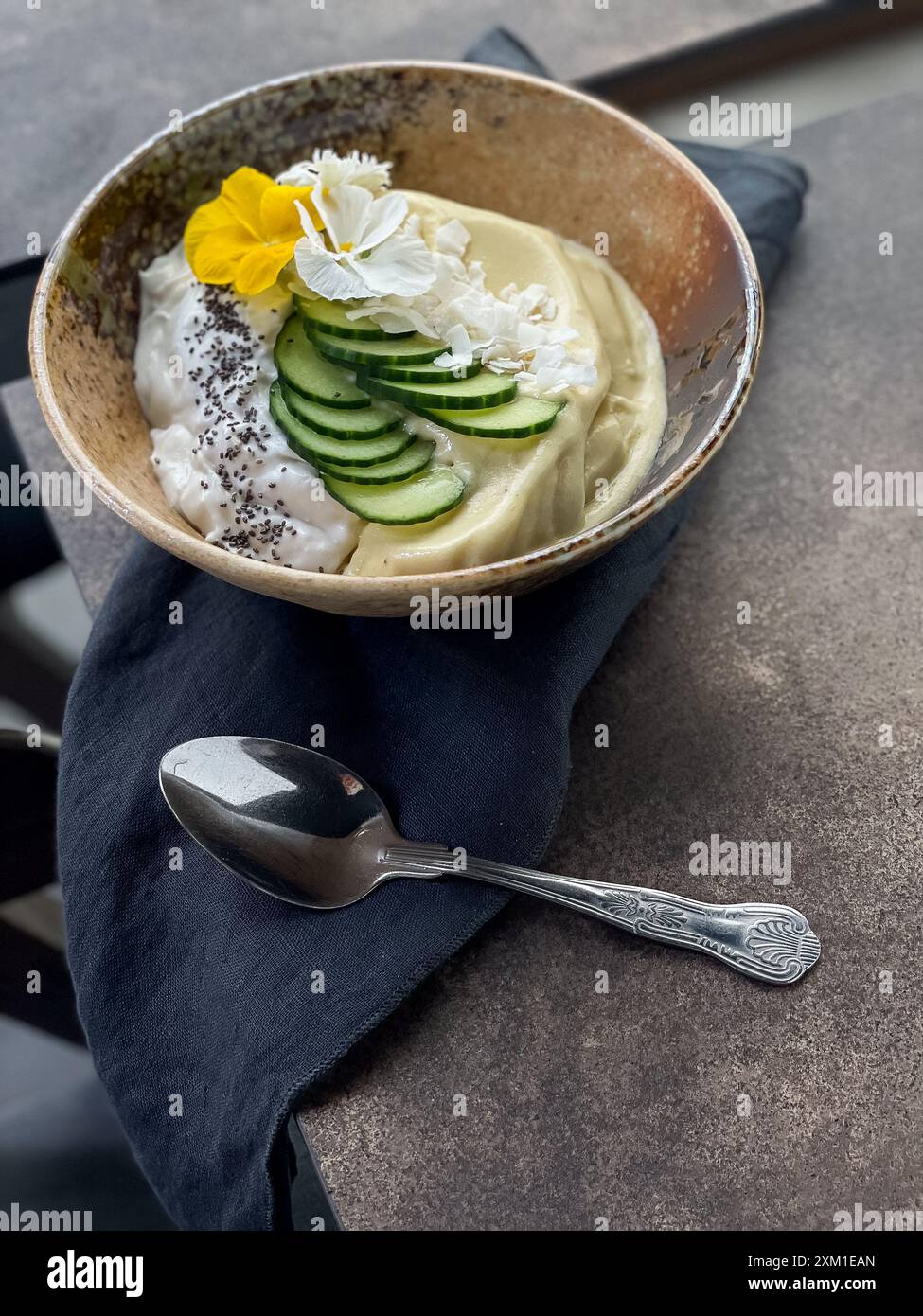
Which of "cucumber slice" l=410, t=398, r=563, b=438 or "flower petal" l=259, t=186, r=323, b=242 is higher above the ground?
"flower petal" l=259, t=186, r=323, b=242

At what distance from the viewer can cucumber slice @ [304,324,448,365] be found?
1.36 meters

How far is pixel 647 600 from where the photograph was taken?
1.59 meters

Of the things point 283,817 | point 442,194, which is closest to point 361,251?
point 442,194

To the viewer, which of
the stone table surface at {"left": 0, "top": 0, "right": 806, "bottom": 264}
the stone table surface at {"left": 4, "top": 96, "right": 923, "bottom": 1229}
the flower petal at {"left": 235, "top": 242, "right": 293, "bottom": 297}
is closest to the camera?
the stone table surface at {"left": 4, "top": 96, "right": 923, "bottom": 1229}

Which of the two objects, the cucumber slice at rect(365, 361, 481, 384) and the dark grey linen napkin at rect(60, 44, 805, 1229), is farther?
the cucumber slice at rect(365, 361, 481, 384)

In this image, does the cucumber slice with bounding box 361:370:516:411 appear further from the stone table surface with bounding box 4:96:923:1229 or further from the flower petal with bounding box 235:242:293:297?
the stone table surface with bounding box 4:96:923:1229

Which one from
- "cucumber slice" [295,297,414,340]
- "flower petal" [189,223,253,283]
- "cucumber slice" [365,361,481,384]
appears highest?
"flower petal" [189,223,253,283]

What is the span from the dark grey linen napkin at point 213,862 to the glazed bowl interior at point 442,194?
14 cm

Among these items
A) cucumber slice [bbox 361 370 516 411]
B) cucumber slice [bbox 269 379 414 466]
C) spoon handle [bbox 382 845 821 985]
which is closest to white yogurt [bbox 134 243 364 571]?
cucumber slice [bbox 269 379 414 466]

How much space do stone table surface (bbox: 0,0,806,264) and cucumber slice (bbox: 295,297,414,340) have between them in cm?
102

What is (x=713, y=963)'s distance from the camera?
1.30 meters

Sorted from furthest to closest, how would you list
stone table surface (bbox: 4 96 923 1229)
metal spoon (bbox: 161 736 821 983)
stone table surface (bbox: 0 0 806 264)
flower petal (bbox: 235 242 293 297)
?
stone table surface (bbox: 0 0 806 264) < flower petal (bbox: 235 242 293 297) < metal spoon (bbox: 161 736 821 983) < stone table surface (bbox: 4 96 923 1229)

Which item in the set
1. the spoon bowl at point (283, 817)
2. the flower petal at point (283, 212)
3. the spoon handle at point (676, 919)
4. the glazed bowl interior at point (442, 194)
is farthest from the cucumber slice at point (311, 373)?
the spoon handle at point (676, 919)
